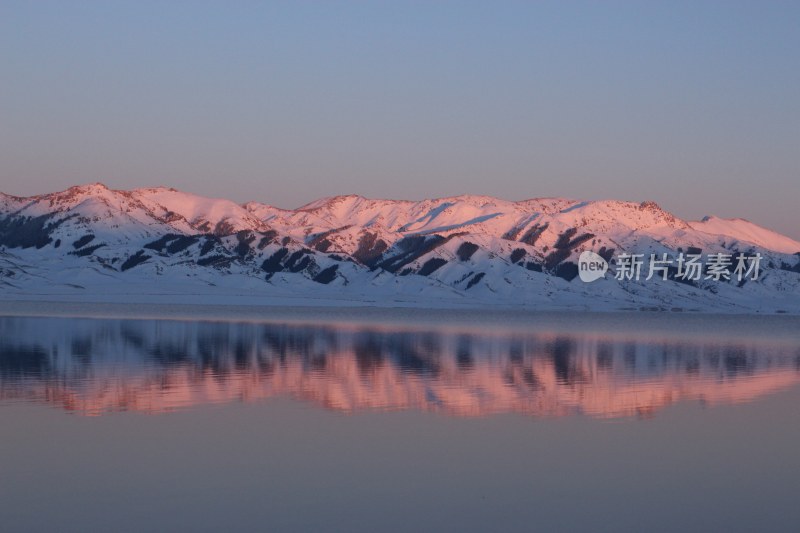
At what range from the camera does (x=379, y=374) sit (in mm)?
48906

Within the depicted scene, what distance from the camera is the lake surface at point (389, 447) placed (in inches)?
Answer: 814

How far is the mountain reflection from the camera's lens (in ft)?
124

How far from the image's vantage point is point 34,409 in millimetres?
33812

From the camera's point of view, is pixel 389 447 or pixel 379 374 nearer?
pixel 389 447

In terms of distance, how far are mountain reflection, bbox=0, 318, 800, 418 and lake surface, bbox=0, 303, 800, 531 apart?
0.22 m

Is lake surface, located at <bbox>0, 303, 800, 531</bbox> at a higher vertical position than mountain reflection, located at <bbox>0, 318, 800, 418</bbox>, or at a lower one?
higher

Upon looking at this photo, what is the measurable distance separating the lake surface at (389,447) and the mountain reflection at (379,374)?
216 mm

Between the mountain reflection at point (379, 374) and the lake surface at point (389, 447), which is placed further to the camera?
the mountain reflection at point (379, 374)

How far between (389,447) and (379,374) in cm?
2095

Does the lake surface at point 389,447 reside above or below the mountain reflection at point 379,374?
above

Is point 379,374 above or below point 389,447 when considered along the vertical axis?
below

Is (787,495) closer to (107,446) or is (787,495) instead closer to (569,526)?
(569,526)

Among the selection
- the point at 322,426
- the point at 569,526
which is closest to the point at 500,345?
the point at 322,426

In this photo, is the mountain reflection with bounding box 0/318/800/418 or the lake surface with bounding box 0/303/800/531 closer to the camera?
the lake surface with bounding box 0/303/800/531
